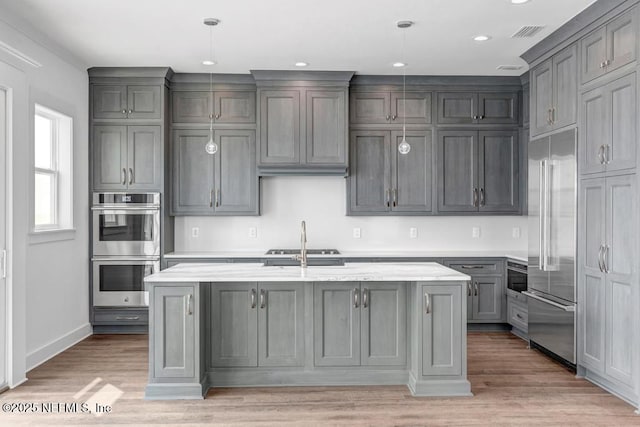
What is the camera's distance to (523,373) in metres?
4.17

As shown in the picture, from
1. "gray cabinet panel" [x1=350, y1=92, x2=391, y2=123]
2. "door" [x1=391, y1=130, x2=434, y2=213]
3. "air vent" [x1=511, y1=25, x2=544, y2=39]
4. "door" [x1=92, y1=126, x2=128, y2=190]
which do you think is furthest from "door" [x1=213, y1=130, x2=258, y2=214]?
"air vent" [x1=511, y1=25, x2=544, y2=39]

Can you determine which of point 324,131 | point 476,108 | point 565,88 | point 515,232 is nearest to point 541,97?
point 565,88

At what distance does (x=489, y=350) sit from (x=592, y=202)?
1761mm

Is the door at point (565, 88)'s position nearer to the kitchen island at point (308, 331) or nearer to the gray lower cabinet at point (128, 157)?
the kitchen island at point (308, 331)

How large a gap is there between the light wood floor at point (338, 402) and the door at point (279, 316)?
0.33 metres

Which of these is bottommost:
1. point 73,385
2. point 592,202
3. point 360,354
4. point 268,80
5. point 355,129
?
point 73,385

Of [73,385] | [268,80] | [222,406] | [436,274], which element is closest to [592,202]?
[436,274]

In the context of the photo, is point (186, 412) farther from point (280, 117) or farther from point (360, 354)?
point (280, 117)

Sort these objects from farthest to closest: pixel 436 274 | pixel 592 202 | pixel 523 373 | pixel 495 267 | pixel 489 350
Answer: pixel 495 267, pixel 489 350, pixel 523 373, pixel 592 202, pixel 436 274

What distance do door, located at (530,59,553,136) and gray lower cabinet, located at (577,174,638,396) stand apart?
90cm

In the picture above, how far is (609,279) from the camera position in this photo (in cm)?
365

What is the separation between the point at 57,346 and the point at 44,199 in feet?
4.49

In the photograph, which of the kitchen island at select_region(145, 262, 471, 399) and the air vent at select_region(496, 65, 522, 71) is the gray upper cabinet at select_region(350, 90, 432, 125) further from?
the kitchen island at select_region(145, 262, 471, 399)

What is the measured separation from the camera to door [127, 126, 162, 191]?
5.50 m
